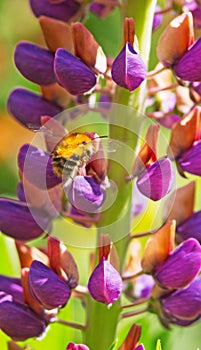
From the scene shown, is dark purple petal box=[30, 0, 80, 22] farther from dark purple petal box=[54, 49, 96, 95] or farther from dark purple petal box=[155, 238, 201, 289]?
dark purple petal box=[155, 238, 201, 289]

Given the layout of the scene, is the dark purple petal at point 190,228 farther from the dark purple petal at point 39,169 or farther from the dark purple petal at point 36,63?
the dark purple petal at point 36,63

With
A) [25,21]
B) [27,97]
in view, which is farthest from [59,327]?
[25,21]

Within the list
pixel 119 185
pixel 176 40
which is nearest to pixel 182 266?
pixel 119 185

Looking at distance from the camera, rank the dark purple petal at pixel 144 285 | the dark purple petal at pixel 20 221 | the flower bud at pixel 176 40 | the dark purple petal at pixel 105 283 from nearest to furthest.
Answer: the dark purple petal at pixel 105 283 < the flower bud at pixel 176 40 < the dark purple petal at pixel 20 221 < the dark purple petal at pixel 144 285

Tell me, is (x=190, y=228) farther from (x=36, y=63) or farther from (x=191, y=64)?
(x=36, y=63)

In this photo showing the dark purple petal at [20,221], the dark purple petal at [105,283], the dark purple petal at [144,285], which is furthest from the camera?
the dark purple petal at [144,285]

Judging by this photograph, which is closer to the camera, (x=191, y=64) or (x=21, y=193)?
(x=191, y=64)

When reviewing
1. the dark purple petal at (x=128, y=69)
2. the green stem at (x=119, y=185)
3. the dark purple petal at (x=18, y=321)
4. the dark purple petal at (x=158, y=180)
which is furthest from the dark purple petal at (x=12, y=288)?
the dark purple petal at (x=128, y=69)
